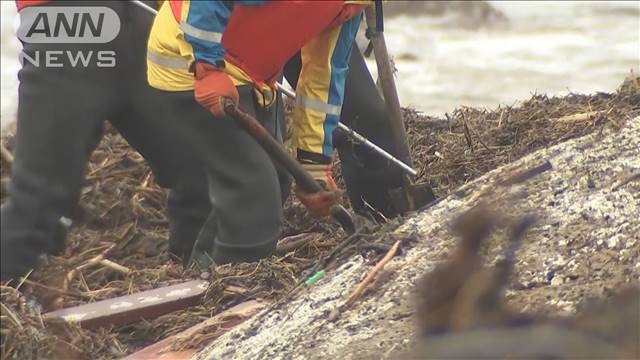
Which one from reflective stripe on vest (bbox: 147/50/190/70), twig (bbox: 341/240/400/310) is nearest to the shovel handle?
reflective stripe on vest (bbox: 147/50/190/70)

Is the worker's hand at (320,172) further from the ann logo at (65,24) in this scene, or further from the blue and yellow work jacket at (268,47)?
the ann logo at (65,24)

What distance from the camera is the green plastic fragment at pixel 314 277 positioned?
2.67 metres

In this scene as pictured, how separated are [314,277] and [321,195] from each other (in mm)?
692

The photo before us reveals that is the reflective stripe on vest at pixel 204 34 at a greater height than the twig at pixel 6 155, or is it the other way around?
the reflective stripe on vest at pixel 204 34

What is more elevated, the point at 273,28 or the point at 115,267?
the point at 273,28

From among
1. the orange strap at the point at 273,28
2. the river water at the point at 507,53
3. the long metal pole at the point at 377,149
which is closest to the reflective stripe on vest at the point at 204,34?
the orange strap at the point at 273,28

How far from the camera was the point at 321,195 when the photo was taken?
3.36 m

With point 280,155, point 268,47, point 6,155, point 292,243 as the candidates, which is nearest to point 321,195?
point 280,155

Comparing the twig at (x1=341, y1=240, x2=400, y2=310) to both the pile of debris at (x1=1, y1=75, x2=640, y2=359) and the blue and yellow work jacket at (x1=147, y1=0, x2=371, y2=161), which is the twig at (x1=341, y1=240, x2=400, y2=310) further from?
the blue and yellow work jacket at (x1=147, y1=0, x2=371, y2=161)

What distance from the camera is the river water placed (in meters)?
5.86

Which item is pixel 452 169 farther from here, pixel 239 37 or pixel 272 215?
pixel 239 37

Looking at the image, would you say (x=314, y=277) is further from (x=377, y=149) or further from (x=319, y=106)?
(x=377, y=149)

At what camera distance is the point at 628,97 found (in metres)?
3.63

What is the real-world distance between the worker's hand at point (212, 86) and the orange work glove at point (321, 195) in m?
0.44
